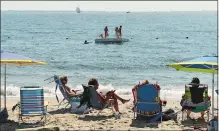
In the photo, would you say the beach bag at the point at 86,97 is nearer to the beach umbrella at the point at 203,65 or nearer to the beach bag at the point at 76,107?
the beach bag at the point at 76,107


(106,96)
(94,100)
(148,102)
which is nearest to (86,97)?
(94,100)

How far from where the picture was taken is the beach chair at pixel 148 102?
9422mm

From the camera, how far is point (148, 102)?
951cm

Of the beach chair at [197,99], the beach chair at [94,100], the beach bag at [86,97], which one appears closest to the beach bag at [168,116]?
the beach chair at [197,99]

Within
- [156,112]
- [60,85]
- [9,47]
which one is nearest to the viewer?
[156,112]

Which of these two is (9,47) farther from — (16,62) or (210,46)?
(16,62)

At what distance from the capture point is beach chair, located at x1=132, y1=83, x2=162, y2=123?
30.9 ft

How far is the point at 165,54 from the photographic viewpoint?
36.2 metres

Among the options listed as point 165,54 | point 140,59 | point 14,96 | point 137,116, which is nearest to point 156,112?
point 137,116

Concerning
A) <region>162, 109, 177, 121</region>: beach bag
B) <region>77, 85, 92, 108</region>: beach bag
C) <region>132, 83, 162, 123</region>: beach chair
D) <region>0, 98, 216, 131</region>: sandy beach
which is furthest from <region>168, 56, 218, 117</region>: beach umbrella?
<region>77, 85, 92, 108</region>: beach bag

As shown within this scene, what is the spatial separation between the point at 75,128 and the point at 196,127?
242cm

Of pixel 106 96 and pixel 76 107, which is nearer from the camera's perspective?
pixel 106 96

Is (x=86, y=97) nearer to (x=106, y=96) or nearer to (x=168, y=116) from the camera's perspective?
(x=106, y=96)

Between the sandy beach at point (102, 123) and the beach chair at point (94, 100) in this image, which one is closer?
the sandy beach at point (102, 123)
